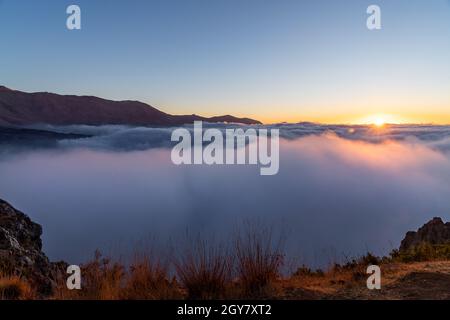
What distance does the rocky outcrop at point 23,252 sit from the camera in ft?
22.6

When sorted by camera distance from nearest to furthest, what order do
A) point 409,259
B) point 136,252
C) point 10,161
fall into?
point 136,252, point 409,259, point 10,161

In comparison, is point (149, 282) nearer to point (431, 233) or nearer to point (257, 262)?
point (257, 262)

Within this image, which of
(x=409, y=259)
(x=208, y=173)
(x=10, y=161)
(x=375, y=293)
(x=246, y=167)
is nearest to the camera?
(x=375, y=293)

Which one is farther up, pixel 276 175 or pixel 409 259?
pixel 409 259

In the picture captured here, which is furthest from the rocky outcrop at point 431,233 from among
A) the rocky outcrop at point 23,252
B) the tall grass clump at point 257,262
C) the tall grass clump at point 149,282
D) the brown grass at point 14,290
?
the brown grass at point 14,290

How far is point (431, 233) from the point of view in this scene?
16.5 metres

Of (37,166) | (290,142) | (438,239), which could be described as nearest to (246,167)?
(290,142)

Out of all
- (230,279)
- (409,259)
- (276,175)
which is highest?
(230,279)

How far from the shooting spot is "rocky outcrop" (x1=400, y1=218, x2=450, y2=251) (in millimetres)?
15397

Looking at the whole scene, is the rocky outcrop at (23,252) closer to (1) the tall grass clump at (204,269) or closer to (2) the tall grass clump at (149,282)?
(2) the tall grass clump at (149,282)
